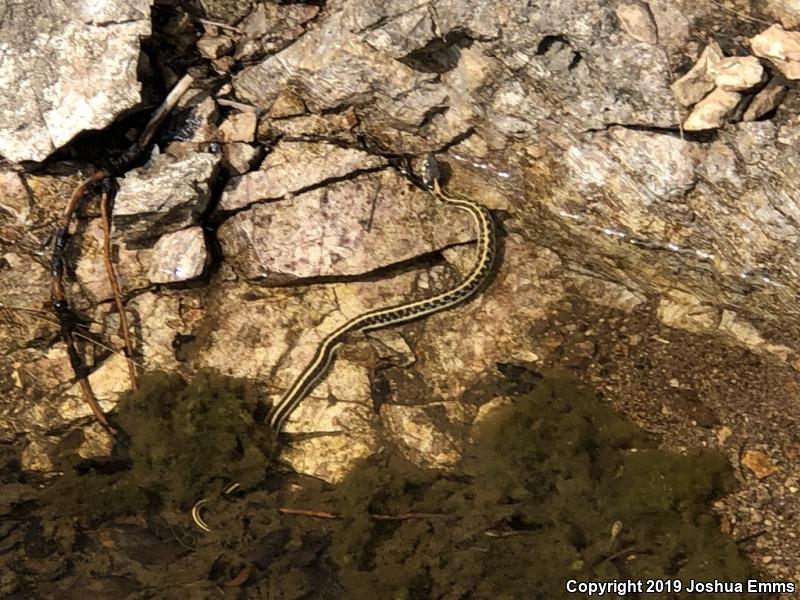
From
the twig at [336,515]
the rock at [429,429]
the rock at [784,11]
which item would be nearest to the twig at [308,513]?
the twig at [336,515]

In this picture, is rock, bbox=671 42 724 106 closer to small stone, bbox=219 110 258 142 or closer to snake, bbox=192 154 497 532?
snake, bbox=192 154 497 532

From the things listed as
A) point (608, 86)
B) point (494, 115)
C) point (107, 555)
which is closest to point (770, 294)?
point (608, 86)

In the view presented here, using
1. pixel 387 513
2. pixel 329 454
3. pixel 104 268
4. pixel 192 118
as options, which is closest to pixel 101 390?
pixel 104 268

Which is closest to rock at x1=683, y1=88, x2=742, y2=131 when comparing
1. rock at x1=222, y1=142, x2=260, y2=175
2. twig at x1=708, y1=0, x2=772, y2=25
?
twig at x1=708, y1=0, x2=772, y2=25

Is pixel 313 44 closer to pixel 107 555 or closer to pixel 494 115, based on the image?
pixel 494 115

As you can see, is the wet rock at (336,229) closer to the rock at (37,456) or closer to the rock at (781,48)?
the rock at (37,456)

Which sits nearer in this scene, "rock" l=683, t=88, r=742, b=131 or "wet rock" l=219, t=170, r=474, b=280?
"rock" l=683, t=88, r=742, b=131
